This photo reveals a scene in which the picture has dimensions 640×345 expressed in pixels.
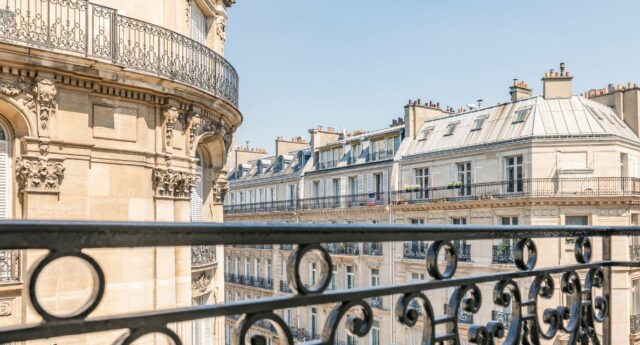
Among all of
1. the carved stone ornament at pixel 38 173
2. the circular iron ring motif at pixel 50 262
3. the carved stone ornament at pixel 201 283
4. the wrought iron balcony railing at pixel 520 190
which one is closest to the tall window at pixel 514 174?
the wrought iron balcony railing at pixel 520 190

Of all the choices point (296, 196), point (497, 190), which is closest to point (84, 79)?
point (497, 190)

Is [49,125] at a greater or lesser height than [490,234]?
greater

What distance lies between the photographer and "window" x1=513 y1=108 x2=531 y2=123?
29828 mm

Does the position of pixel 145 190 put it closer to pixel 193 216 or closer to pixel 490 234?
pixel 193 216

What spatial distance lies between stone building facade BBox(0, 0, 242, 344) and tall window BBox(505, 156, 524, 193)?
2043cm

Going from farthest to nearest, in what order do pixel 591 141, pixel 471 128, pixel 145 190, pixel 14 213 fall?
pixel 471 128, pixel 591 141, pixel 145 190, pixel 14 213

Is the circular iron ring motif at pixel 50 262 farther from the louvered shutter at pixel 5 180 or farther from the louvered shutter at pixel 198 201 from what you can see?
the louvered shutter at pixel 198 201

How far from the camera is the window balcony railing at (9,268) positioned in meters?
8.63

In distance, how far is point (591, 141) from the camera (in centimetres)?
2827

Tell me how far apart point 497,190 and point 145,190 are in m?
22.9

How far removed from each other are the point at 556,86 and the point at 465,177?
6.98 meters

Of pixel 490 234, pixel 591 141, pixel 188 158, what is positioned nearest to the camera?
pixel 490 234

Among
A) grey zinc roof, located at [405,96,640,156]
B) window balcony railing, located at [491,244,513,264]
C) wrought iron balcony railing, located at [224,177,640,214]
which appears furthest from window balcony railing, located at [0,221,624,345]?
grey zinc roof, located at [405,96,640,156]

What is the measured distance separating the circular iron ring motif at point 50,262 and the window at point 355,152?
123 feet
